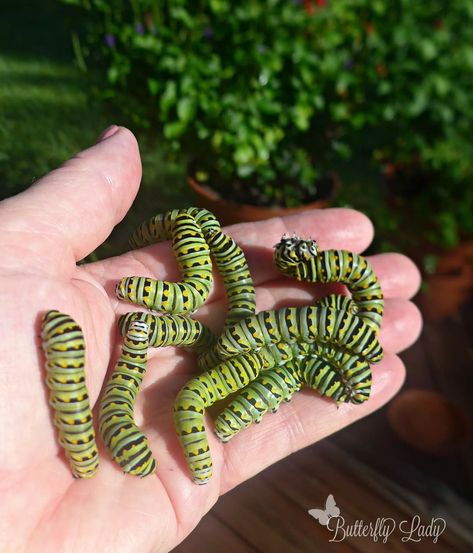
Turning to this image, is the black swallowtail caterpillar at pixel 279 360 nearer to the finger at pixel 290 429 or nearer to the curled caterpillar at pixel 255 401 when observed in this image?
the curled caterpillar at pixel 255 401

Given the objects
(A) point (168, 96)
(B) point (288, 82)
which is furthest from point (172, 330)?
(B) point (288, 82)

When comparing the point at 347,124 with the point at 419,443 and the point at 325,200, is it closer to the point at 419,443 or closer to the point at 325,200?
the point at 325,200

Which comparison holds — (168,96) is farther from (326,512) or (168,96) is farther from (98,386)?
(326,512)

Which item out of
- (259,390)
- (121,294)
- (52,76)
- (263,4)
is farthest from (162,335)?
(263,4)

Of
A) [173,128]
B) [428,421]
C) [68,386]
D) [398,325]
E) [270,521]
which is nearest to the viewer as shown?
[68,386]

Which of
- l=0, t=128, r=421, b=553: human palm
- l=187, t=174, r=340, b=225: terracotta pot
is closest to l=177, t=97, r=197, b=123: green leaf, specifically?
l=187, t=174, r=340, b=225: terracotta pot

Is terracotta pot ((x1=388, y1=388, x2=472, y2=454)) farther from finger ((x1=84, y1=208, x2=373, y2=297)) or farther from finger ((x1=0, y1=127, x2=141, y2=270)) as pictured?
A: finger ((x1=0, y1=127, x2=141, y2=270))
